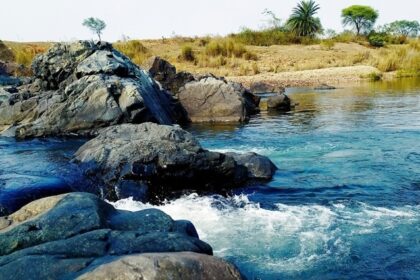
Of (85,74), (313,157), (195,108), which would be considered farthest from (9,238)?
(195,108)

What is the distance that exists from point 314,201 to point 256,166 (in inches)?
72.1

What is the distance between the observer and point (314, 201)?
7.50m

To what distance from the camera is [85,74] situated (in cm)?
1492

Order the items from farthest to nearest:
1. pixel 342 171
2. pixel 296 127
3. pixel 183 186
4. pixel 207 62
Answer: pixel 207 62
pixel 296 127
pixel 342 171
pixel 183 186

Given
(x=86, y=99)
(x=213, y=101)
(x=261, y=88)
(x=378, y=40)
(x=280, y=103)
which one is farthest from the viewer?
(x=378, y=40)

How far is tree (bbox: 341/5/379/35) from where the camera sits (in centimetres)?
6694

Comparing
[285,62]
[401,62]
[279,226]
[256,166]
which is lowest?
[279,226]

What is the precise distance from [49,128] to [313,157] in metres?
6.96

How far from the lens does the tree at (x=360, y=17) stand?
66.9m

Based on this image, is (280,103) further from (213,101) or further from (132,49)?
(132,49)

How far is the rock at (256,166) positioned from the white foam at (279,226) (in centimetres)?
117

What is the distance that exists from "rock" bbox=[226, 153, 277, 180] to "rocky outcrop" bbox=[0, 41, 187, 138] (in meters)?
4.58

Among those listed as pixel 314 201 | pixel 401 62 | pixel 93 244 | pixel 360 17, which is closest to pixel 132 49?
pixel 401 62

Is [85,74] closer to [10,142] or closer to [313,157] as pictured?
[10,142]
